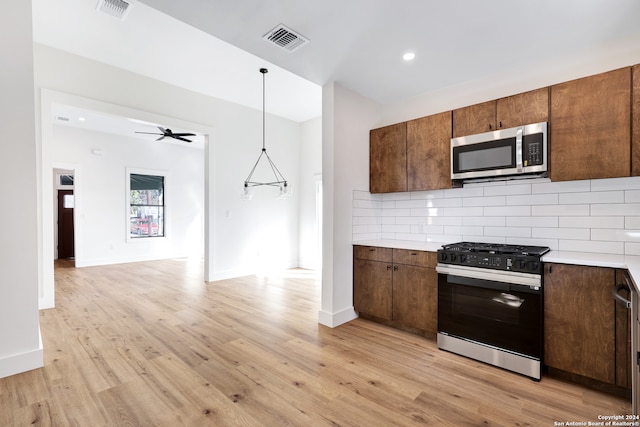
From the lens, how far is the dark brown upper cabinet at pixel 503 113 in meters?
2.48

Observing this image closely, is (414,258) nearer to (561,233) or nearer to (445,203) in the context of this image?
(445,203)

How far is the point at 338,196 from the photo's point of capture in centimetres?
327

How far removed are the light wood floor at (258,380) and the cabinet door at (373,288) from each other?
191 mm

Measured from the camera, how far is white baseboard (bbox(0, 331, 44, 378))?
216 centimetres

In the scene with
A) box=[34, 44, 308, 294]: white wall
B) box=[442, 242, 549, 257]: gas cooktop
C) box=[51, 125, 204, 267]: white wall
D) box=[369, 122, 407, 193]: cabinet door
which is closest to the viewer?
box=[442, 242, 549, 257]: gas cooktop

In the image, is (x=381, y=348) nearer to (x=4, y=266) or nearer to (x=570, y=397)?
(x=570, y=397)

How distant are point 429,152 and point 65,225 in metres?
9.17

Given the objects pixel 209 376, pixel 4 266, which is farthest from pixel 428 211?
pixel 4 266

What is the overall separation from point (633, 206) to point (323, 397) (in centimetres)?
277

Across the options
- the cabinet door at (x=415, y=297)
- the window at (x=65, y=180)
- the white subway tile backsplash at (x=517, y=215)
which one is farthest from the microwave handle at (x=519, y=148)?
the window at (x=65, y=180)

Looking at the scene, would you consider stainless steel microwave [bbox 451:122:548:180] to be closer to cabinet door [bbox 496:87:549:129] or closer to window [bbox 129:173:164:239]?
cabinet door [bbox 496:87:549:129]

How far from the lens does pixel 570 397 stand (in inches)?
77.2

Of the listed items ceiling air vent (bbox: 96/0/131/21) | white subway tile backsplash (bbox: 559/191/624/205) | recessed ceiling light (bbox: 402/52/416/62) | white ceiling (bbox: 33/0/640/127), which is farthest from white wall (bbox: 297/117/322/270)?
white subway tile backsplash (bbox: 559/191/624/205)

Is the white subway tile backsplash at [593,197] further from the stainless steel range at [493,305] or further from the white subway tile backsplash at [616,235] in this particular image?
the stainless steel range at [493,305]
